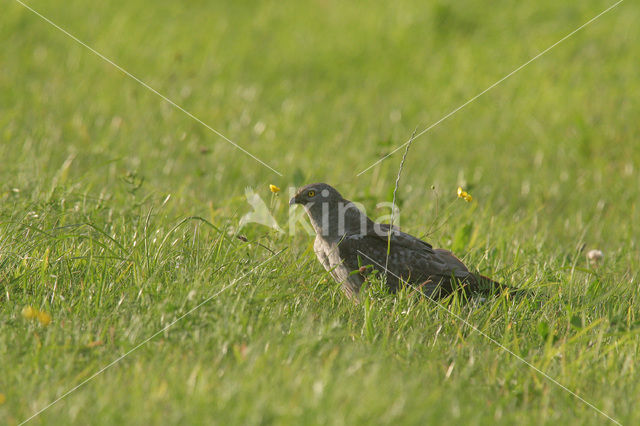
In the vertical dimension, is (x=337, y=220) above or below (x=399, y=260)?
above

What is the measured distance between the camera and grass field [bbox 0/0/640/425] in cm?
343

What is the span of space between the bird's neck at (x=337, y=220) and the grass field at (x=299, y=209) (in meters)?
0.25

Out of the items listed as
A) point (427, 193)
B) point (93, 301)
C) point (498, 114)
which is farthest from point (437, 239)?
point (498, 114)

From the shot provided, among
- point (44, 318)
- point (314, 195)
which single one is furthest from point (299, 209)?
point (44, 318)

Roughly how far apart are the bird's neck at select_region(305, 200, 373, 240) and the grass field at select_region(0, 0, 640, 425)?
0.25 m

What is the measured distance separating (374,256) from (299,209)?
1.27m

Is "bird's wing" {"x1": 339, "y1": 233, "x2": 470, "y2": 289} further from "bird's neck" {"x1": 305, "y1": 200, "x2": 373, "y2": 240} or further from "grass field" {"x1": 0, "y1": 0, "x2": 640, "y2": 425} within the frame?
"grass field" {"x1": 0, "y1": 0, "x2": 640, "y2": 425}

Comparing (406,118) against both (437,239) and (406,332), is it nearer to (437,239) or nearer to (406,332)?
(437,239)

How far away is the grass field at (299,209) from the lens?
3.43m

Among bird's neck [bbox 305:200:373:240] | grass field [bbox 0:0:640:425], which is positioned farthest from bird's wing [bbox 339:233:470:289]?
grass field [bbox 0:0:640:425]

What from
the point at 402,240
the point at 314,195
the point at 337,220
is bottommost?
the point at 402,240

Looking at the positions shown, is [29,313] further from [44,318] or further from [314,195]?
[314,195]

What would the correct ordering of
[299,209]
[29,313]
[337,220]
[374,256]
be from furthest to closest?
1. [299,209]
2. [337,220]
3. [374,256]
4. [29,313]

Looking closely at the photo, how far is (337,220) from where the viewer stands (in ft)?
15.9
